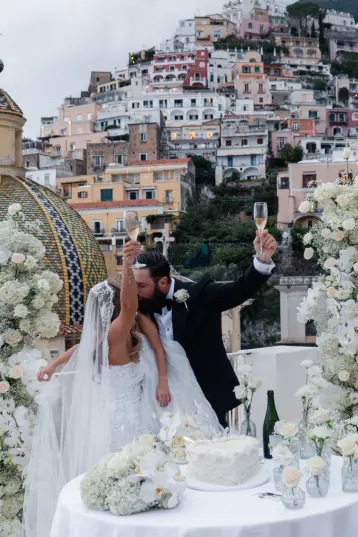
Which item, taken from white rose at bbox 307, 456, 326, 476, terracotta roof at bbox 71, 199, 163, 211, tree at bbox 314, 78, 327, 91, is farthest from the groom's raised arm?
tree at bbox 314, 78, 327, 91

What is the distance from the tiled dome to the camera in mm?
12023

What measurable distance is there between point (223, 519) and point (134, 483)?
1.06 feet

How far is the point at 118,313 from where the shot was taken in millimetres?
4008

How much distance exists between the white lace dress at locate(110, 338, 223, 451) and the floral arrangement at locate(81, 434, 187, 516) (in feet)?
3.12

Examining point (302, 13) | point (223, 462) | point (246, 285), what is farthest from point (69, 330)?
point (302, 13)

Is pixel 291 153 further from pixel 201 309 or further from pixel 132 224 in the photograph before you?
Answer: pixel 132 224

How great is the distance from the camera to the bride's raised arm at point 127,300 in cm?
365

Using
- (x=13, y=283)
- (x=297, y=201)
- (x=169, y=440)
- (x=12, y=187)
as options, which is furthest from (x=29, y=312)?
(x=297, y=201)

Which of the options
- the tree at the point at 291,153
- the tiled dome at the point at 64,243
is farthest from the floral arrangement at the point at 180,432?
the tree at the point at 291,153

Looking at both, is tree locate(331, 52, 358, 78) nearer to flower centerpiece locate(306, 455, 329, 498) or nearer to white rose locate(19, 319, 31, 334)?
white rose locate(19, 319, 31, 334)

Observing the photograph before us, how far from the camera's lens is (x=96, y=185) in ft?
150

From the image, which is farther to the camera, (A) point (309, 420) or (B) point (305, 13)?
(B) point (305, 13)

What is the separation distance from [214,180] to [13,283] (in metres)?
50.7

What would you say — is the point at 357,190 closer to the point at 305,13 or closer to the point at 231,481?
the point at 231,481
